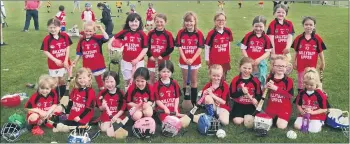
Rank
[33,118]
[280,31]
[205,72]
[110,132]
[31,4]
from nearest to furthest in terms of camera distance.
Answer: [110,132] → [33,118] → [280,31] → [205,72] → [31,4]

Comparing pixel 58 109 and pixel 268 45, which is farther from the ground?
pixel 268 45

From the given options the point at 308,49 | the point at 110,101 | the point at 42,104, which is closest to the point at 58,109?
the point at 42,104

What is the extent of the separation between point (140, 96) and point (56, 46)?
246 centimetres

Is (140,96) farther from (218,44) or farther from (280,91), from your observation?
(280,91)

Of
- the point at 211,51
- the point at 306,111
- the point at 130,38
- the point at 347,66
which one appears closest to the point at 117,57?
the point at 130,38

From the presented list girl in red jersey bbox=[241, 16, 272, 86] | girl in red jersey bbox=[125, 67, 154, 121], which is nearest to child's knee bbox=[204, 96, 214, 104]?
girl in red jersey bbox=[125, 67, 154, 121]

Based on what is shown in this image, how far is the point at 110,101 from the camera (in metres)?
6.46

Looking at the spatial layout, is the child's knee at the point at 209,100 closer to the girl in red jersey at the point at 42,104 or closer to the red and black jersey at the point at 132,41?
the red and black jersey at the point at 132,41

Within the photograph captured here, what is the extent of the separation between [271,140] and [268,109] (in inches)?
35.6

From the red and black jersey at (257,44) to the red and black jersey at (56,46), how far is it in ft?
12.2

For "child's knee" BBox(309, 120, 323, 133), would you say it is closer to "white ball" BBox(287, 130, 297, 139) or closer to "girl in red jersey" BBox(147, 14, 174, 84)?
"white ball" BBox(287, 130, 297, 139)

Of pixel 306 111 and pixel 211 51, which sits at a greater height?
pixel 211 51

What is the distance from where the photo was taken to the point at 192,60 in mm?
7410

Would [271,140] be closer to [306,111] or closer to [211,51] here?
[306,111]
